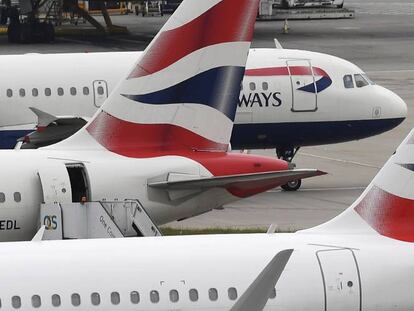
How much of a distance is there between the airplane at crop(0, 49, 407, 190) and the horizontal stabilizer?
29.5 ft

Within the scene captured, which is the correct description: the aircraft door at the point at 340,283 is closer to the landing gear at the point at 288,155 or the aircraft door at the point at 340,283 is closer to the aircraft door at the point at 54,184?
the aircraft door at the point at 54,184

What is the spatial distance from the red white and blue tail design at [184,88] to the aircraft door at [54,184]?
1.33 m

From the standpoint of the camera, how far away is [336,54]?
215ft

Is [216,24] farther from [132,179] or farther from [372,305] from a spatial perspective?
[372,305]

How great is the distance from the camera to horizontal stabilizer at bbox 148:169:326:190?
75.5 ft

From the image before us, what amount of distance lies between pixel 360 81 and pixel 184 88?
1243 cm

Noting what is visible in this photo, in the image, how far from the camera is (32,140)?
105 feet

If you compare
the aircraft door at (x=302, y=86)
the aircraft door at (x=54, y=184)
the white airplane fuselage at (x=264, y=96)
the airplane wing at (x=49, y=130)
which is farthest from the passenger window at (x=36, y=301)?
the aircraft door at (x=302, y=86)

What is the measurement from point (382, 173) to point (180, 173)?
21.4 feet

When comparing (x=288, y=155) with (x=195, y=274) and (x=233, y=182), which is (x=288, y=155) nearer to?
(x=233, y=182)

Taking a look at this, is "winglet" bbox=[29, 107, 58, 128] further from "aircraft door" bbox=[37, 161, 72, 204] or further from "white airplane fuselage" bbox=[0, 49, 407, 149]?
"aircraft door" bbox=[37, 161, 72, 204]

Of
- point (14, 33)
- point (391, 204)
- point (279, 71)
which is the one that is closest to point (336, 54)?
point (14, 33)

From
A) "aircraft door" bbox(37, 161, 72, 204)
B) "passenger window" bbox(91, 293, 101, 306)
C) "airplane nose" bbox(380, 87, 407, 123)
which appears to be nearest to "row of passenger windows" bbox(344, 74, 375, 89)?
"airplane nose" bbox(380, 87, 407, 123)

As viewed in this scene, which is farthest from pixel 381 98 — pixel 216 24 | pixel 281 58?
pixel 216 24
